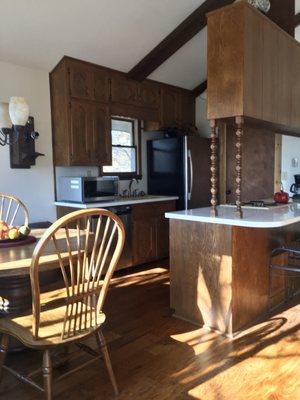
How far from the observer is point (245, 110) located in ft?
8.25

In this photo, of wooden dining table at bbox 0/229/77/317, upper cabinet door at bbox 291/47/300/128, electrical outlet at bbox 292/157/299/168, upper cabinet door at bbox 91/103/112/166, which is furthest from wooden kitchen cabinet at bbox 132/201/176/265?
electrical outlet at bbox 292/157/299/168

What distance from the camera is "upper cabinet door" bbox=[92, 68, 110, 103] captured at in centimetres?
417

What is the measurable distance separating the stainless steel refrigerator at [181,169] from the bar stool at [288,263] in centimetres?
185

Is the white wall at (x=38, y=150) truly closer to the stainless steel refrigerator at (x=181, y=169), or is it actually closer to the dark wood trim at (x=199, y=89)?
the stainless steel refrigerator at (x=181, y=169)

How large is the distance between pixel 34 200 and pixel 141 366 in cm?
237

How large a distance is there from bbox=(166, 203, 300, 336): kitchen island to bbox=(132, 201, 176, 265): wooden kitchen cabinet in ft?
4.88

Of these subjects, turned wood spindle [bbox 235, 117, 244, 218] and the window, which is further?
the window

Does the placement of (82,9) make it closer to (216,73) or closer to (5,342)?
(216,73)

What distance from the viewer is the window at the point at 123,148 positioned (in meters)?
4.78

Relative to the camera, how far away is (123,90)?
4.52 m

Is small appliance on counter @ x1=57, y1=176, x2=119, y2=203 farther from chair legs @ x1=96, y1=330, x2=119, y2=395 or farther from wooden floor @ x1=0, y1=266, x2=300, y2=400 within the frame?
chair legs @ x1=96, y1=330, x2=119, y2=395

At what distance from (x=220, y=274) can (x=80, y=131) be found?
239 centimetres

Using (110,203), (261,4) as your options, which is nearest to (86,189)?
(110,203)

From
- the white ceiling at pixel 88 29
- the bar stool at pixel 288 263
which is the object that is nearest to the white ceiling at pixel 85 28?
the white ceiling at pixel 88 29
